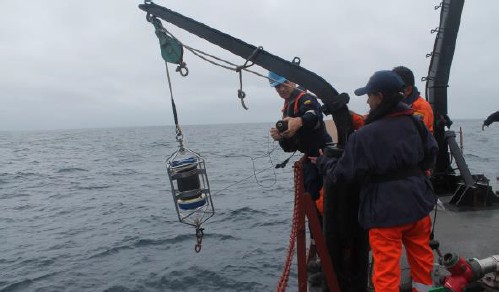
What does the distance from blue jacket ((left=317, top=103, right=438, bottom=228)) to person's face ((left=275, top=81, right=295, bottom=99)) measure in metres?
1.64

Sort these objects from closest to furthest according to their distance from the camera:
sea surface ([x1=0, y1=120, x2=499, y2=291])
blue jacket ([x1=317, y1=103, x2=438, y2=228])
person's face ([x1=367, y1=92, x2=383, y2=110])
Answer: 1. blue jacket ([x1=317, y1=103, x2=438, y2=228])
2. person's face ([x1=367, y1=92, x2=383, y2=110])
3. sea surface ([x1=0, y1=120, x2=499, y2=291])

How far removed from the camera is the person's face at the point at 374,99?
311 centimetres

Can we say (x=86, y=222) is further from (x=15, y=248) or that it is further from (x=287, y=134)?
(x=287, y=134)

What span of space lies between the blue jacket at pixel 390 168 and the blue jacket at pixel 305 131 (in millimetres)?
1223

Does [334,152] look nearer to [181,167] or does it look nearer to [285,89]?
[285,89]

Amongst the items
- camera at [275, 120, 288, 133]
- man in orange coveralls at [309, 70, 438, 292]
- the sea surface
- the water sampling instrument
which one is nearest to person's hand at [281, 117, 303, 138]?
camera at [275, 120, 288, 133]

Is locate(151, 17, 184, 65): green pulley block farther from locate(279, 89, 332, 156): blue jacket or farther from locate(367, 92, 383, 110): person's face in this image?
locate(367, 92, 383, 110): person's face

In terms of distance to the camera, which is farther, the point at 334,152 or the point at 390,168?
the point at 334,152

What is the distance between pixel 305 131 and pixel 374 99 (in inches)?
56.3

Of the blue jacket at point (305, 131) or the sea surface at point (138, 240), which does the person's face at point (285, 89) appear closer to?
the blue jacket at point (305, 131)

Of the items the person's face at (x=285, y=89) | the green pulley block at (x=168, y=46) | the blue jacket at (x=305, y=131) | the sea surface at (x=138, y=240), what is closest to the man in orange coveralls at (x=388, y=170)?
the blue jacket at (x=305, y=131)

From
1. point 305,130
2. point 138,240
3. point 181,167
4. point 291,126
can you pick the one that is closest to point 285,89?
point 305,130

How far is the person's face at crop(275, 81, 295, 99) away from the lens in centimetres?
458

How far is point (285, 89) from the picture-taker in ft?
15.2
